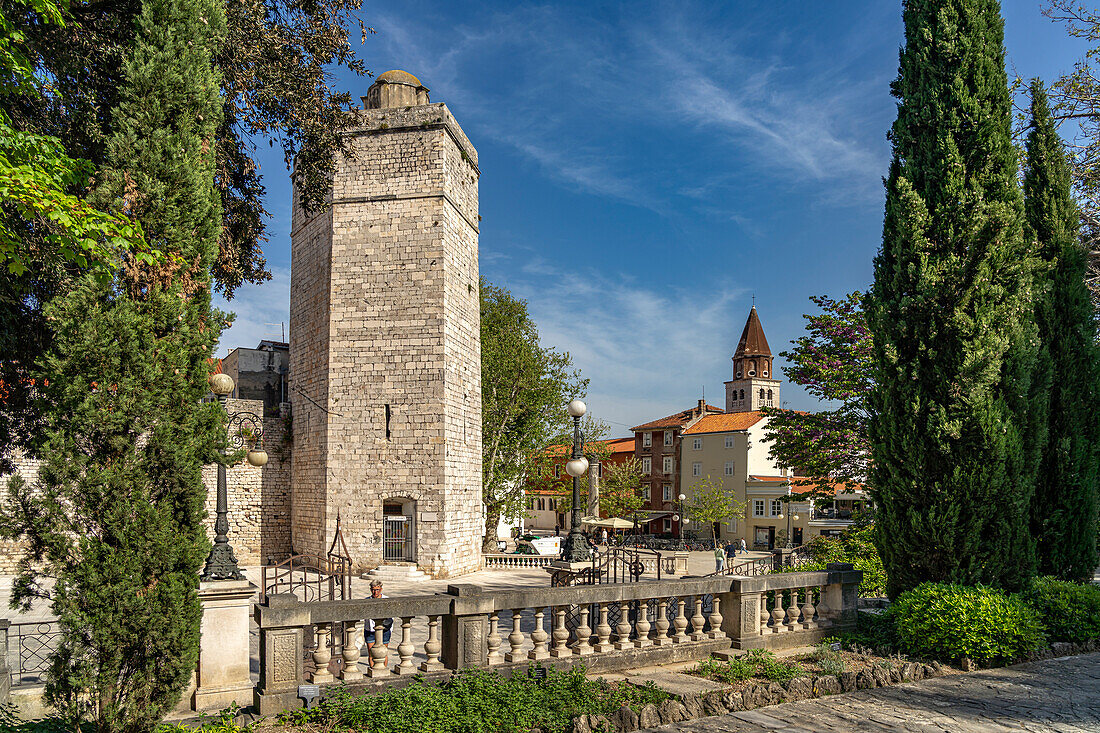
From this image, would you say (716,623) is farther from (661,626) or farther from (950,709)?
(950,709)

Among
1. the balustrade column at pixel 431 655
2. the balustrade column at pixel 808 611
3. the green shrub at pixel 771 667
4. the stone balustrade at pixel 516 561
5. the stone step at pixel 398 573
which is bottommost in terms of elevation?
the stone balustrade at pixel 516 561

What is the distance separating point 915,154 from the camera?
383 inches

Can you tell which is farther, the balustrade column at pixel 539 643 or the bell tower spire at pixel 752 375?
the bell tower spire at pixel 752 375

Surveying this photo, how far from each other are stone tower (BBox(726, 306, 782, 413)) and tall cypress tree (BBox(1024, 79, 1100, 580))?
207ft

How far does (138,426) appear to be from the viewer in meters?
5.33

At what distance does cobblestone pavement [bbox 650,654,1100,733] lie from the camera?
599 cm

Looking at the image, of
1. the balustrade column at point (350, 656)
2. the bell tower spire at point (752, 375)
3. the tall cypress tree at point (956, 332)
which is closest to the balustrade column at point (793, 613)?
the tall cypress tree at point (956, 332)

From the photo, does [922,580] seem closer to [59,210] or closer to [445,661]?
[445,661]

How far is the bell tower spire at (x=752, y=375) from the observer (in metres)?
73.2

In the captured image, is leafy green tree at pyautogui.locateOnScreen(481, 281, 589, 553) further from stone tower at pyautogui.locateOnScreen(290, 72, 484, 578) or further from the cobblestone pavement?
the cobblestone pavement

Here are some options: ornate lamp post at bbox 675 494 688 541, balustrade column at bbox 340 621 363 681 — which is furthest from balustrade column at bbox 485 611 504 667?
ornate lamp post at bbox 675 494 688 541

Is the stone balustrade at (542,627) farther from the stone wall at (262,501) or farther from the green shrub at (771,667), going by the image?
the stone wall at (262,501)

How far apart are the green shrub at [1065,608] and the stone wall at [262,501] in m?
20.1

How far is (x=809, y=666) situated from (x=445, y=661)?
398 centimetres
